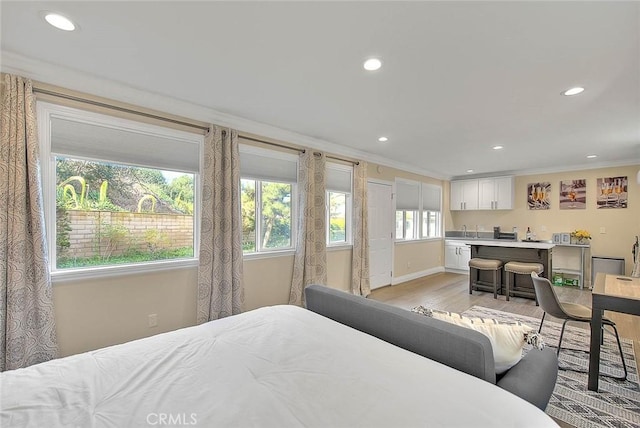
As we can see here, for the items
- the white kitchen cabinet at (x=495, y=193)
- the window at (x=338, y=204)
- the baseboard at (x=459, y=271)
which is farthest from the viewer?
the baseboard at (x=459, y=271)

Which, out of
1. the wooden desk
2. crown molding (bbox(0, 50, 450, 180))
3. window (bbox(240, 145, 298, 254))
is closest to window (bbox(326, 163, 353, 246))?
crown molding (bbox(0, 50, 450, 180))

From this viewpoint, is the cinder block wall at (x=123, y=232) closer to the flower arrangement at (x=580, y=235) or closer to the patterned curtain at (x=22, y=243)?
the patterned curtain at (x=22, y=243)

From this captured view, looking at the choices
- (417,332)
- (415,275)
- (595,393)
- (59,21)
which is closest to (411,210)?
(415,275)

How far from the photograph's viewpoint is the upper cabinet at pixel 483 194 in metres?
6.61

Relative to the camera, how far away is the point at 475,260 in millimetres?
5211

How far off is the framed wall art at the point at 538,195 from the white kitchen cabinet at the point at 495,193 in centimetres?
36

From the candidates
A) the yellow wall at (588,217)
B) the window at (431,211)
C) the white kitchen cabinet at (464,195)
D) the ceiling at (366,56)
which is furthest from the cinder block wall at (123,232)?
the yellow wall at (588,217)

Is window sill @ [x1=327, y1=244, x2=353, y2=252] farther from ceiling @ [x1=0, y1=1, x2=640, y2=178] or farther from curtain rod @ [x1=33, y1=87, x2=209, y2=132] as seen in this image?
curtain rod @ [x1=33, y1=87, x2=209, y2=132]

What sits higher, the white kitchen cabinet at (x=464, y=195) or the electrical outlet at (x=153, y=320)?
the white kitchen cabinet at (x=464, y=195)

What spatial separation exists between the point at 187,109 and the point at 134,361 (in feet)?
8.17

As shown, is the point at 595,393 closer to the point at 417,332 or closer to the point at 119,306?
the point at 417,332

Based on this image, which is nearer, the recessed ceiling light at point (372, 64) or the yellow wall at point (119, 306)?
the recessed ceiling light at point (372, 64)

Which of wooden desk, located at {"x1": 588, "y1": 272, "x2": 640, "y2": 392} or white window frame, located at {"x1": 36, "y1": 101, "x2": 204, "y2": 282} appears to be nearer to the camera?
wooden desk, located at {"x1": 588, "y1": 272, "x2": 640, "y2": 392}

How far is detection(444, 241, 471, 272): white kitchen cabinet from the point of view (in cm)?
694
